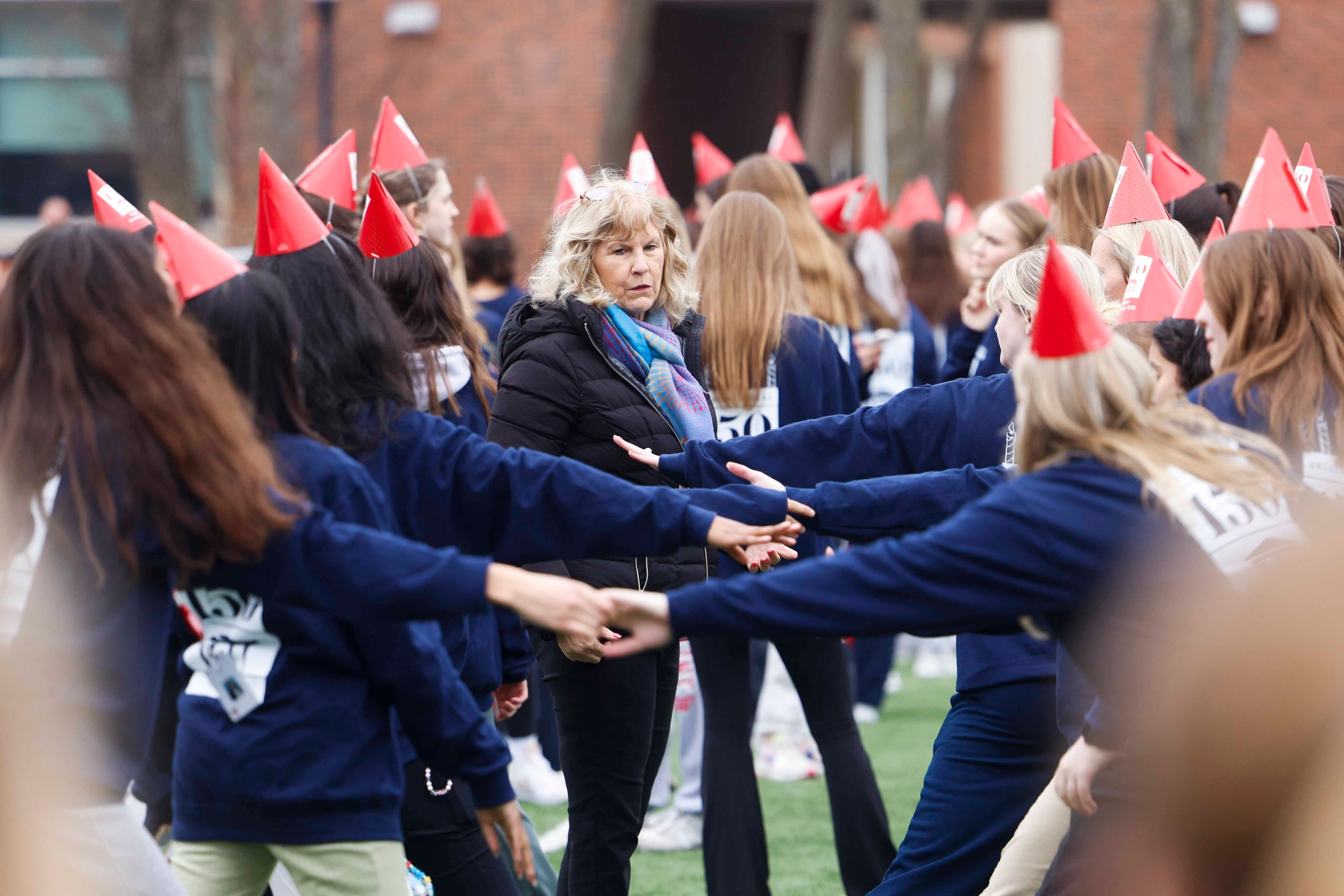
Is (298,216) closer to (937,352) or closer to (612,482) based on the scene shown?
(612,482)

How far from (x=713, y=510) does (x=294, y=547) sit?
3.88ft

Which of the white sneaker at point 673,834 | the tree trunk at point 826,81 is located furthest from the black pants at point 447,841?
the tree trunk at point 826,81

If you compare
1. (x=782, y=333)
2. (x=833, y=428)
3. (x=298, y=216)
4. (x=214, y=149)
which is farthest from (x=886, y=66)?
(x=298, y=216)

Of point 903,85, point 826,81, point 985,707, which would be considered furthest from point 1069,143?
point 826,81

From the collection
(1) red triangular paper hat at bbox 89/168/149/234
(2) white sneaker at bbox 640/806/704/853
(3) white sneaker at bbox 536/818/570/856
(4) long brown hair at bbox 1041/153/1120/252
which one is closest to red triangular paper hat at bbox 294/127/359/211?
(1) red triangular paper hat at bbox 89/168/149/234

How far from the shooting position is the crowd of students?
8.37 ft

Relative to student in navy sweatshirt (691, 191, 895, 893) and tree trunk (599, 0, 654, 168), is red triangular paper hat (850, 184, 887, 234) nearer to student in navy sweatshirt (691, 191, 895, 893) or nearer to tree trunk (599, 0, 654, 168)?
student in navy sweatshirt (691, 191, 895, 893)

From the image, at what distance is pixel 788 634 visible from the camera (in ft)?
8.87

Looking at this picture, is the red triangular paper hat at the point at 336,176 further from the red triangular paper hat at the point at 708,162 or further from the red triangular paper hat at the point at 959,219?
the red triangular paper hat at the point at 959,219

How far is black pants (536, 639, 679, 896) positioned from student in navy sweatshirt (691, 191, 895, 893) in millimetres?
557

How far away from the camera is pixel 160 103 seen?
13250 mm

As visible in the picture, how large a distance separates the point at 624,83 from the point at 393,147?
10.3 meters

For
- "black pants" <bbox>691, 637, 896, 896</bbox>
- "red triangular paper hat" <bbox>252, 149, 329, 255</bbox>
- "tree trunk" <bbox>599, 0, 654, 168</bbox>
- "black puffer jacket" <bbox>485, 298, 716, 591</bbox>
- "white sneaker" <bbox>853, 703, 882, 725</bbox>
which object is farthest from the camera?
"tree trunk" <bbox>599, 0, 654, 168</bbox>

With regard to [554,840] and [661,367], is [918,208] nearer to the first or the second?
[554,840]
